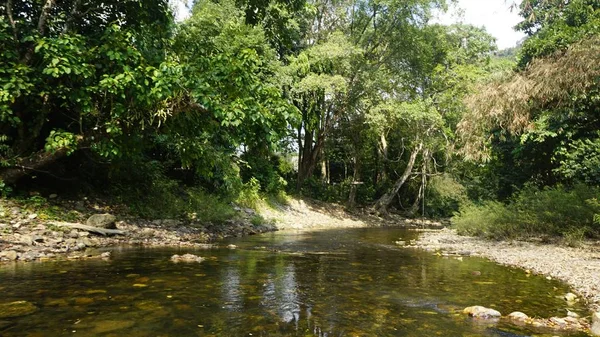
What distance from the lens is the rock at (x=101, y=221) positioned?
10640mm

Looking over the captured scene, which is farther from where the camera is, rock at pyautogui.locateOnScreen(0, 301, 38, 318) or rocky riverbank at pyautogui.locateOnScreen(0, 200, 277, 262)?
rocky riverbank at pyautogui.locateOnScreen(0, 200, 277, 262)

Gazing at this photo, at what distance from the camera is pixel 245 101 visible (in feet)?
34.7

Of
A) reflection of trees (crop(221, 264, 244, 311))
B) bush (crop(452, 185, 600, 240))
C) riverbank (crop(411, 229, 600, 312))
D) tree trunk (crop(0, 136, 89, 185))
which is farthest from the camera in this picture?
bush (crop(452, 185, 600, 240))

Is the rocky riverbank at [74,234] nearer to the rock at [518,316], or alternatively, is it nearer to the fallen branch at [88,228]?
the fallen branch at [88,228]

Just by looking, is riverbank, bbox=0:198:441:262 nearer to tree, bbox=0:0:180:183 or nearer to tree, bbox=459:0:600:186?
tree, bbox=0:0:180:183

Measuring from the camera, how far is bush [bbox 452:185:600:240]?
12.3 m

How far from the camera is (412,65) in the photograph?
28500mm

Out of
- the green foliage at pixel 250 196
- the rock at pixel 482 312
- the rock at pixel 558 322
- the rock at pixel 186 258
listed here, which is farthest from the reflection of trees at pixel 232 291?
the green foliage at pixel 250 196

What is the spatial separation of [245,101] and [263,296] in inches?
236

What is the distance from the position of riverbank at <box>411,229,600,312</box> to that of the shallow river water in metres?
0.40

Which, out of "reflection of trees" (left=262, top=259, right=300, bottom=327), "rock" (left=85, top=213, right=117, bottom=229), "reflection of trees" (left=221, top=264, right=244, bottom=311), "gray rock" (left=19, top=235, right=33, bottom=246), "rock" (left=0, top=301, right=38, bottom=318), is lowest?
"reflection of trees" (left=262, top=259, right=300, bottom=327)

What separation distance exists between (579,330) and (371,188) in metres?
29.8

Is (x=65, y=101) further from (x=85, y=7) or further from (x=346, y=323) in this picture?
(x=346, y=323)

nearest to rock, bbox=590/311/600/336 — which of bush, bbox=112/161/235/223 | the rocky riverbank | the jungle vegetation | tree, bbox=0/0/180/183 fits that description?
the jungle vegetation
